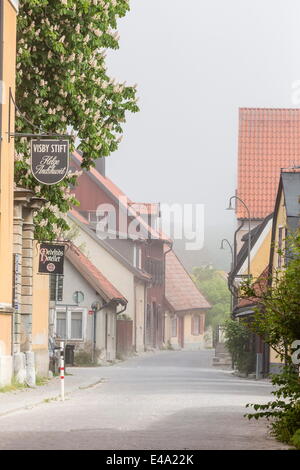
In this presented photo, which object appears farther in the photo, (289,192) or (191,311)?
(191,311)

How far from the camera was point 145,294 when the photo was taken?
89500mm

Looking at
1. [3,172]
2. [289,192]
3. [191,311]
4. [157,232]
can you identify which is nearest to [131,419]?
[3,172]

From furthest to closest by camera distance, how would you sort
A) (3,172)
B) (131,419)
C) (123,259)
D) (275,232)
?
(123,259) < (275,232) < (3,172) < (131,419)

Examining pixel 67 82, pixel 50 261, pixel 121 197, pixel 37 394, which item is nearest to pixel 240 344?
pixel 50 261

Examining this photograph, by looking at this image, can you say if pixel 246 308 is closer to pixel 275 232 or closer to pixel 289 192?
pixel 275 232

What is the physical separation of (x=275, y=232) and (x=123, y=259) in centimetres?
3076

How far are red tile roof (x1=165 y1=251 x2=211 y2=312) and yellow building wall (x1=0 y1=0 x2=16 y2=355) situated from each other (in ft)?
241

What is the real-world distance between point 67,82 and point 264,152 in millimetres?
40616

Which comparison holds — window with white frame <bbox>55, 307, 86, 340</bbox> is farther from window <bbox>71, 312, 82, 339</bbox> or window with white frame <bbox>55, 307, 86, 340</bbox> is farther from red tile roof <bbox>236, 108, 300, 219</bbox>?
red tile roof <bbox>236, 108, 300, 219</bbox>

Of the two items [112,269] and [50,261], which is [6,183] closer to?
[50,261]

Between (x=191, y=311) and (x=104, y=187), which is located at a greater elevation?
(x=104, y=187)

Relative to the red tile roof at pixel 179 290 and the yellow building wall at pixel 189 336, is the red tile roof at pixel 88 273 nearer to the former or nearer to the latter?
the red tile roof at pixel 179 290

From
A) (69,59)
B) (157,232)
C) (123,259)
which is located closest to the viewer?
(69,59)

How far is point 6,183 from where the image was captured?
31.4 m
